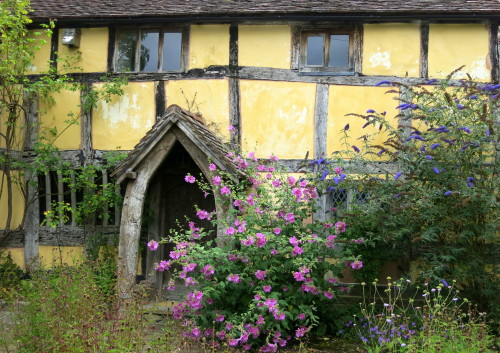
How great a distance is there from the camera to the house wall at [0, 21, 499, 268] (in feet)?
27.5

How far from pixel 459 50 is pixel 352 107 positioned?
1787mm

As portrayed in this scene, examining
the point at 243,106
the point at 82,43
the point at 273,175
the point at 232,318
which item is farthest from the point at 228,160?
the point at 82,43

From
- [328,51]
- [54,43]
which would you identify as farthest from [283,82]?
[54,43]

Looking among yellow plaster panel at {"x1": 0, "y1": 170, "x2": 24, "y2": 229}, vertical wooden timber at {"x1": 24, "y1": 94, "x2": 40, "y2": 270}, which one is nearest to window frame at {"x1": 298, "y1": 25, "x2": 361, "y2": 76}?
vertical wooden timber at {"x1": 24, "y1": 94, "x2": 40, "y2": 270}

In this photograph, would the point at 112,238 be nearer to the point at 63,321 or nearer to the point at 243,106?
the point at 243,106

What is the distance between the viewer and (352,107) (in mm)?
8422

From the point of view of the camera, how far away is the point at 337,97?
8469mm

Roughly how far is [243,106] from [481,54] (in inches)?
143

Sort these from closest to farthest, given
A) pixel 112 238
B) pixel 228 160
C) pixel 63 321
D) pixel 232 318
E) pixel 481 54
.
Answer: pixel 63 321 < pixel 232 318 < pixel 228 160 < pixel 481 54 < pixel 112 238

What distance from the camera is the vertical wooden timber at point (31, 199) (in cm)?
937

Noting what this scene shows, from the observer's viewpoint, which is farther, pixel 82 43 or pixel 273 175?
pixel 82 43

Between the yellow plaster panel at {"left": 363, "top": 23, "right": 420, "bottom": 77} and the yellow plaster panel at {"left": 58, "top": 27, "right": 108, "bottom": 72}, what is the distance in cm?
420

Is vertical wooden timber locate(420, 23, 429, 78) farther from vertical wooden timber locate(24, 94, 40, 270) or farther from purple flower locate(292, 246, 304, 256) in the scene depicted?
vertical wooden timber locate(24, 94, 40, 270)

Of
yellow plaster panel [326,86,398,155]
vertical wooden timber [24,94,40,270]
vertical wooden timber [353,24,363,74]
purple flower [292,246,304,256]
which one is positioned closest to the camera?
purple flower [292,246,304,256]
